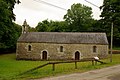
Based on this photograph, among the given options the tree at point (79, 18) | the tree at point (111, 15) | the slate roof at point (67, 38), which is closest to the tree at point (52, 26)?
the tree at point (79, 18)

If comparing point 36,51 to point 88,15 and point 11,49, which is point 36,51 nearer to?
point 11,49

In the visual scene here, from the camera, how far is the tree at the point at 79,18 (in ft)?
226

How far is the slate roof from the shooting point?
158ft

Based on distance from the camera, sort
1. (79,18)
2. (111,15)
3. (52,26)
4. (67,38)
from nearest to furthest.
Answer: (67,38) → (111,15) → (79,18) → (52,26)

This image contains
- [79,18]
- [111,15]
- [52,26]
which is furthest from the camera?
[52,26]

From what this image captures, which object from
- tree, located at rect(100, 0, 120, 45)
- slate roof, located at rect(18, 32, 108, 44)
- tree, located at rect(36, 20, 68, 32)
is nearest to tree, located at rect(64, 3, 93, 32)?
tree, located at rect(36, 20, 68, 32)

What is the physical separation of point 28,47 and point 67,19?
23583 millimetres

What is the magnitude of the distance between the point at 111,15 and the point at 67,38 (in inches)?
583

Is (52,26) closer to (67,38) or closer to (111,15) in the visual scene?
(111,15)

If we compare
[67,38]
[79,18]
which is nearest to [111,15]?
[79,18]

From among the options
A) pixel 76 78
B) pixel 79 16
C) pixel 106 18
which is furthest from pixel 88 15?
pixel 76 78

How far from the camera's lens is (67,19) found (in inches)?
2820

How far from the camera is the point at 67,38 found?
49.5 meters

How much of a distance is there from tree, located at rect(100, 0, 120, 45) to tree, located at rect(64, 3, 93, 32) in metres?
8.36
